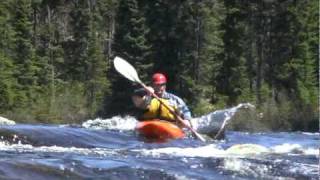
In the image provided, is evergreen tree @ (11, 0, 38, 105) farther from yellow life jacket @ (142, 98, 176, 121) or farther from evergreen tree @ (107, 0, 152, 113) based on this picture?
yellow life jacket @ (142, 98, 176, 121)

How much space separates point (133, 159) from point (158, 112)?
4.57 m

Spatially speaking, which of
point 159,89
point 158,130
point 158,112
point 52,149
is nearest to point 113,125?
point 158,112

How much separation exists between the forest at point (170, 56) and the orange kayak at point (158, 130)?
3187 centimetres

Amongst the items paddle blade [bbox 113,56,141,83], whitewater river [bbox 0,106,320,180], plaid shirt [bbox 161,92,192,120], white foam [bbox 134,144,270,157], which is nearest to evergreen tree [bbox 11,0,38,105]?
paddle blade [bbox 113,56,141,83]

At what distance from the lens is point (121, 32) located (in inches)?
2176

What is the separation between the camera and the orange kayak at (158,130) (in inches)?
599

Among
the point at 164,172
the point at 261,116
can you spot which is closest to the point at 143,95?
the point at 164,172

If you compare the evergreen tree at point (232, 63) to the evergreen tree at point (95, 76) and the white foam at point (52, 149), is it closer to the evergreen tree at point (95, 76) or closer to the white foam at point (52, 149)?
the evergreen tree at point (95, 76)

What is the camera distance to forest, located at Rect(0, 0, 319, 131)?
52.0m

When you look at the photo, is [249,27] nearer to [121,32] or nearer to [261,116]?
[121,32]

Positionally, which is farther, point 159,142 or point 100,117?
point 100,117

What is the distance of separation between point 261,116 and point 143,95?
25137 millimetres

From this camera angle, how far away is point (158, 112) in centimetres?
1572

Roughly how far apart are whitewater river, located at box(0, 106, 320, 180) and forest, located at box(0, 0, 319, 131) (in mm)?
33043
